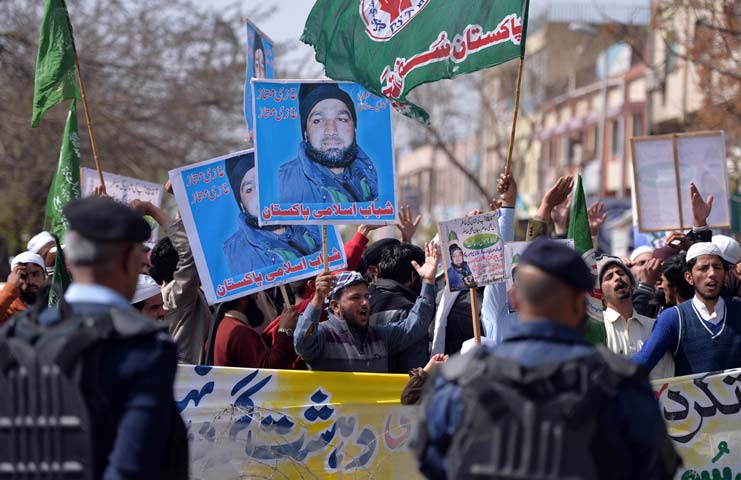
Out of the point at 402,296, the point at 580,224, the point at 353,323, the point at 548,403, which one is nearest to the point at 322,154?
the point at 402,296

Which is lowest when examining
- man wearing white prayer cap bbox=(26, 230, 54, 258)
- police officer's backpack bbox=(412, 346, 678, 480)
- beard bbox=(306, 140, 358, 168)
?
police officer's backpack bbox=(412, 346, 678, 480)

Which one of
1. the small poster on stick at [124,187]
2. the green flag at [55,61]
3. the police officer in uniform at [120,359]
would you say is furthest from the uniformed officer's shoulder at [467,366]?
the small poster on stick at [124,187]

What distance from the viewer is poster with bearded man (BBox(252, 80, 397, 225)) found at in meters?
7.88

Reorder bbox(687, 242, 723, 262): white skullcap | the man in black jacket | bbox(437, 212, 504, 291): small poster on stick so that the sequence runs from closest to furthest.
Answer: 1. bbox(437, 212, 504, 291): small poster on stick
2. bbox(687, 242, 723, 262): white skullcap
3. the man in black jacket

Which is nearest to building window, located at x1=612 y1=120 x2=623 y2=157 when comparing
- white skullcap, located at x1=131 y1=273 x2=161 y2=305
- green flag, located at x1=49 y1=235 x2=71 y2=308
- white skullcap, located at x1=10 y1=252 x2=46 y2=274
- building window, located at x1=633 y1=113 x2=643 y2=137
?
building window, located at x1=633 y1=113 x2=643 y2=137

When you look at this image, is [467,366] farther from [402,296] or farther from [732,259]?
[732,259]

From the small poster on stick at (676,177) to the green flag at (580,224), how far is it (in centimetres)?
189

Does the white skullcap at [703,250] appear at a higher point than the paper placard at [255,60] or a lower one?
lower

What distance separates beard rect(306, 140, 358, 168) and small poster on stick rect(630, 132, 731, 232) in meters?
2.98

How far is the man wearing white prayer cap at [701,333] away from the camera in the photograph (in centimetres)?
725

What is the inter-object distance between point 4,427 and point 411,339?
12.6 ft

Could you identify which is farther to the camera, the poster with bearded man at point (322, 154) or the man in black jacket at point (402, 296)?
the poster with bearded man at point (322, 154)

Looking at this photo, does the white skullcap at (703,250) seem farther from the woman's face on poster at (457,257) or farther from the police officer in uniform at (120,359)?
the police officer in uniform at (120,359)

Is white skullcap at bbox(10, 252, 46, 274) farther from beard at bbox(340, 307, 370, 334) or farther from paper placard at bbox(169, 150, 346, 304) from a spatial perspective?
beard at bbox(340, 307, 370, 334)
